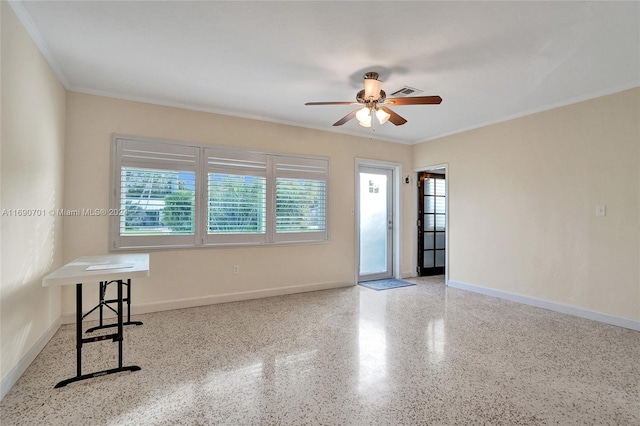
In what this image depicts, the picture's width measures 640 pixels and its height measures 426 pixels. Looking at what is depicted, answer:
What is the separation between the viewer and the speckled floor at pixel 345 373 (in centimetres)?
191

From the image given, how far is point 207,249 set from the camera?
13.5 ft

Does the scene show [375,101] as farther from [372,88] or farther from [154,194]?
[154,194]

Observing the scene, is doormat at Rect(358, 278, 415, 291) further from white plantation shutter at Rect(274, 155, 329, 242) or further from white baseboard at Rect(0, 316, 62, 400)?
Answer: white baseboard at Rect(0, 316, 62, 400)

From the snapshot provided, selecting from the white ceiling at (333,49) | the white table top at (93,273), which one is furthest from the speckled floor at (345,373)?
the white ceiling at (333,49)

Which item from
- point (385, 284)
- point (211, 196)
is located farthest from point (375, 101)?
point (385, 284)

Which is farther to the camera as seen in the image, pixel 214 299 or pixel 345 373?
pixel 214 299

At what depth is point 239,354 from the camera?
107 inches

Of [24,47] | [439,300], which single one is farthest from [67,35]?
[439,300]

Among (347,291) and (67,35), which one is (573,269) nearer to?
(347,291)

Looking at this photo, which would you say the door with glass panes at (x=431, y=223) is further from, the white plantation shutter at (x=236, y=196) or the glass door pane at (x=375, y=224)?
the white plantation shutter at (x=236, y=196)

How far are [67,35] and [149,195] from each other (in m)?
1.75

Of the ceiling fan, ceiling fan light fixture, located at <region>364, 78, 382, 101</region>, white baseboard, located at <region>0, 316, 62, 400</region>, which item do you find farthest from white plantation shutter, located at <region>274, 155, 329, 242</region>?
white baseboard, located at <region>0, 316, 62, 400</region>

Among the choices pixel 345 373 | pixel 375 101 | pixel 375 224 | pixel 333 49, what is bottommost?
pixel 345 373

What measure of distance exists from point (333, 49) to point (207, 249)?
2.85 meters
